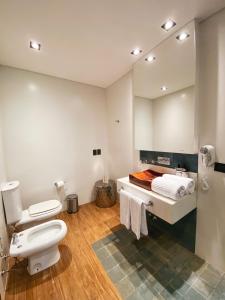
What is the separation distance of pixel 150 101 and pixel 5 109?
2010mm

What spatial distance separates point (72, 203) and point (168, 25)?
272 cm

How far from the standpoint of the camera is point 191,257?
157 centimetres

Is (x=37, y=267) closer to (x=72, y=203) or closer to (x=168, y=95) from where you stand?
(x=72, y=203)

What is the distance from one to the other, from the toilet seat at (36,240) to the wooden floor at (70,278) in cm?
29

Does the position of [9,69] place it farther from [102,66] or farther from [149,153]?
[149,153]

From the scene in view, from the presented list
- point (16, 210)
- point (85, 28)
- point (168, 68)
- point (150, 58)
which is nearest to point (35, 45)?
point (85, 28)

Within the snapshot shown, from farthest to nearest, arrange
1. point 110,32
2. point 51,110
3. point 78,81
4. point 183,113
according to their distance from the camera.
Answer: point 78,81, point 51,110, point 183,113, point 110,32

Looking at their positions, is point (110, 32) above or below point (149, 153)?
above

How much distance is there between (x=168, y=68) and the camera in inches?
62.9

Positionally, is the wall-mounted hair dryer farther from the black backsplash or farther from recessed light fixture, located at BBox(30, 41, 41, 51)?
recessed light fixture, located at BBox(30, 41, 41, 51)

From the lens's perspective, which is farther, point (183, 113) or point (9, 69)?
point (9, 69)

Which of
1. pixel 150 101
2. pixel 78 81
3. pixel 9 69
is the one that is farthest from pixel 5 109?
pixel 150 101

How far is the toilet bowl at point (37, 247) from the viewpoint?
1.35 meters

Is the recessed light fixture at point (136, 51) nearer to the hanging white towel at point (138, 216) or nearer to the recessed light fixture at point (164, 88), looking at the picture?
the recessed light fixture at point (164, 88)
